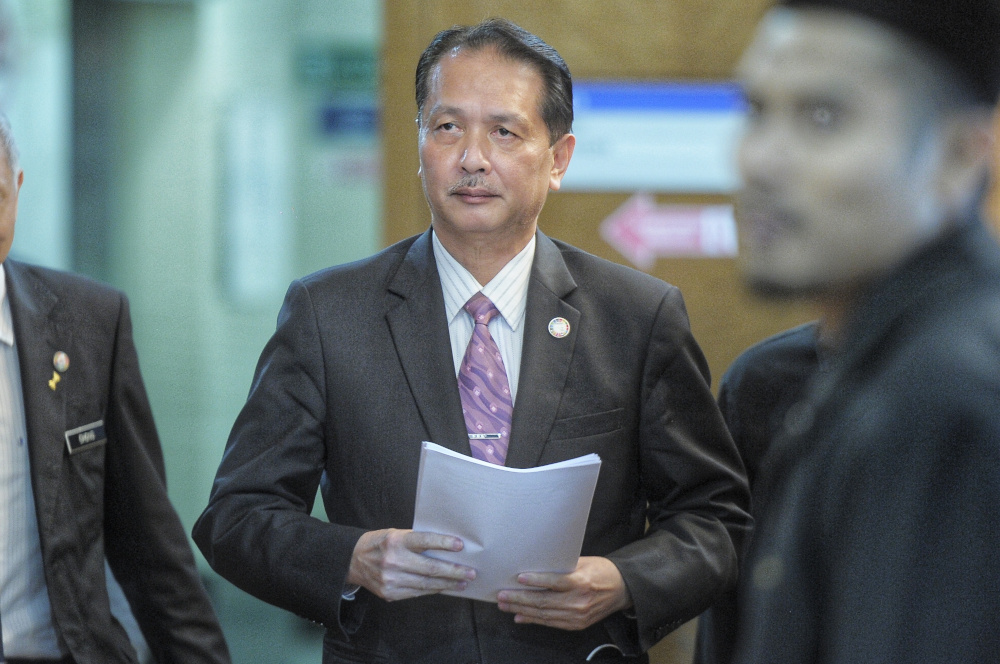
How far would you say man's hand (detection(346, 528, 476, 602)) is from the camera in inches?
73.9

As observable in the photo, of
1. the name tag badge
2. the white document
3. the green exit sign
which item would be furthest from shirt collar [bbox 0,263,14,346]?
the green exit sign

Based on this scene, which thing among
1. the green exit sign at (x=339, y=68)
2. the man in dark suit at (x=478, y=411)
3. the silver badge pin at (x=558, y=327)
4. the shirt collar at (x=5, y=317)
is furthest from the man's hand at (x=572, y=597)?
the green exit sign at (x=339, y=68)

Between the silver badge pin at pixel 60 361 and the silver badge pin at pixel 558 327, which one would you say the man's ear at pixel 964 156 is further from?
the silver badge pin at pixel 60 361

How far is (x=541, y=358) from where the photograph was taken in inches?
85.9

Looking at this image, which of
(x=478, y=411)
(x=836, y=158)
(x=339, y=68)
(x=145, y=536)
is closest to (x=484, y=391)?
(x=478, y=411)

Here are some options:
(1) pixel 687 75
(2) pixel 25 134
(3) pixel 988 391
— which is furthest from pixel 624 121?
(3) pixel 988 391

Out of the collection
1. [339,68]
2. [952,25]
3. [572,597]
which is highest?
[339,68]

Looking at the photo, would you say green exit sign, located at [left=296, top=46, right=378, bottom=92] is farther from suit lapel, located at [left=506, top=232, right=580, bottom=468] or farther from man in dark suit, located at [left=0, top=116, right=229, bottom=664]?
suit lapel, located at [left=506, top=232, right=580, bottom=468]

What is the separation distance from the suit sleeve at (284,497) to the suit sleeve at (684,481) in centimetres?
54

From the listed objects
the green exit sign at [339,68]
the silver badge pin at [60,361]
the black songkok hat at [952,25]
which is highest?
the green exit sign at [339,68]

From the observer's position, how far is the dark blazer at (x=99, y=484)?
2.25 metres

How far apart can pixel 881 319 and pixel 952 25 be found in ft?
0.75

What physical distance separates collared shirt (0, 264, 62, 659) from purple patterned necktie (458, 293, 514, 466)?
93 centimetres

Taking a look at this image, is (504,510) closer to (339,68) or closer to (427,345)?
(427,345)
